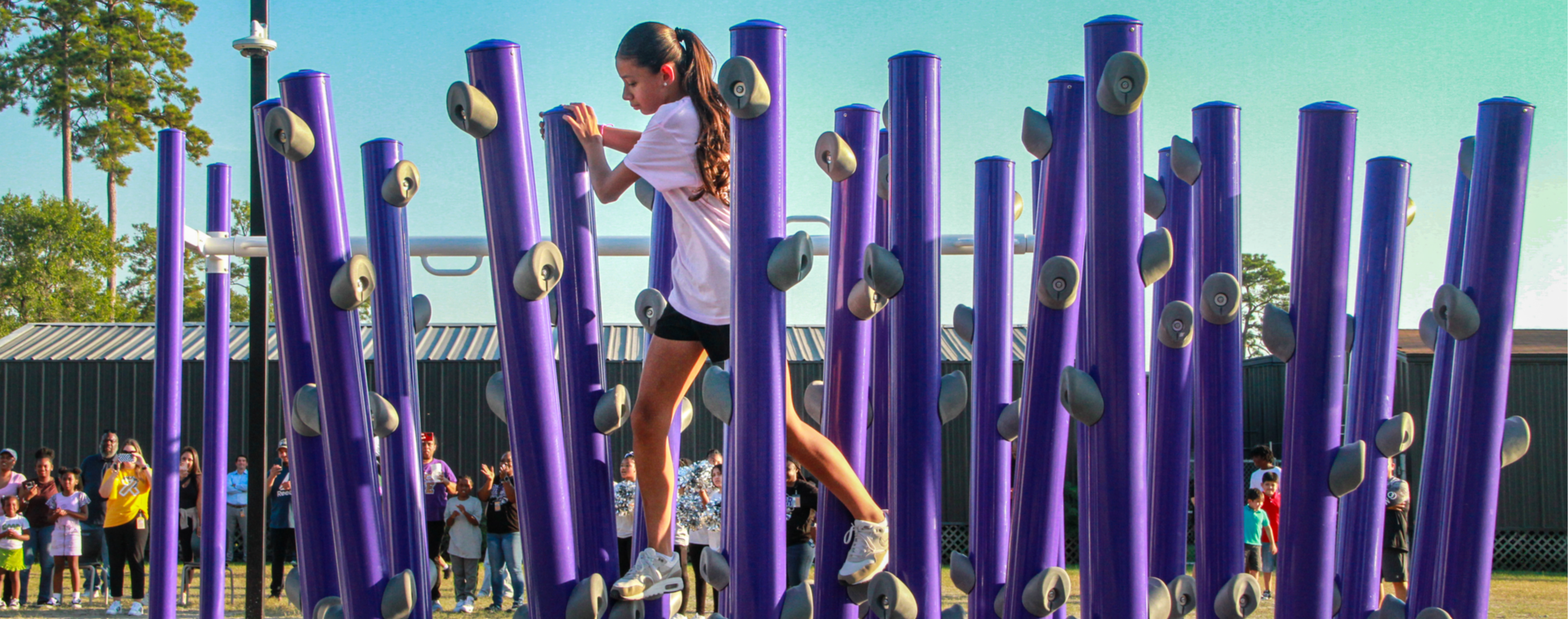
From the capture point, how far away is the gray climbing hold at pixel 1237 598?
2.66 metres

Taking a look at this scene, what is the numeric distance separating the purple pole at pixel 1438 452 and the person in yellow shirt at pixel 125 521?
1176 centimetres

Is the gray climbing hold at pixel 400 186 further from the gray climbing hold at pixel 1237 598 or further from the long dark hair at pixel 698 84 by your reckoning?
the gray climbing hold at pixel 1237 598

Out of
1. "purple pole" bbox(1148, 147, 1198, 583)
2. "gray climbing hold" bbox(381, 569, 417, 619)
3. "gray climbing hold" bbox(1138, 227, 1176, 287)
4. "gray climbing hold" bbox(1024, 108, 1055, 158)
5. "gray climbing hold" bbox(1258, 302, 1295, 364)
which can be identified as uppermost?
"gray climbing hold" bbox(1024, 108, 1055, 158)

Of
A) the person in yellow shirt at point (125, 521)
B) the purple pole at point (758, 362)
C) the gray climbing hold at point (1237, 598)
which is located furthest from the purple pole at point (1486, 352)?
the person in yellow shirt at point (125, 521)

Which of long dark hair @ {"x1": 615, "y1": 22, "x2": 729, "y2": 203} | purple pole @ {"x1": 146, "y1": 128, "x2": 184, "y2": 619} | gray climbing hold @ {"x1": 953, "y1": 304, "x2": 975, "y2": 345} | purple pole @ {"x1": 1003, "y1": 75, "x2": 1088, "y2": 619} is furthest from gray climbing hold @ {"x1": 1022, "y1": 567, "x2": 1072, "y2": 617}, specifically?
purple pole @ {"x1": 146, "y1": 128, "x2": 184, "y2": 619}

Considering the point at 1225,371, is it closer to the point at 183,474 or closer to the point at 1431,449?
the point at 1431,449

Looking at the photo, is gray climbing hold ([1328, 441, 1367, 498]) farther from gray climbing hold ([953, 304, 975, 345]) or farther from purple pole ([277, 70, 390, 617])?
purple pole ([277, 70, 390, 617])

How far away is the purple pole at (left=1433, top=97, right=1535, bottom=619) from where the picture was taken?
2.58m

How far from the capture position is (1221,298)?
8.50ft

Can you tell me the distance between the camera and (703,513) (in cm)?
1023

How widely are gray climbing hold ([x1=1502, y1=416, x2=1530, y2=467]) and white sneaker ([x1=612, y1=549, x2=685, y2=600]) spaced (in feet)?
5.95

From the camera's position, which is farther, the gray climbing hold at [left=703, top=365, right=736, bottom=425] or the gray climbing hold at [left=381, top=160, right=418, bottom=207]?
the gray climbing hold at [left=381, top=160, right=418, bottom=207]

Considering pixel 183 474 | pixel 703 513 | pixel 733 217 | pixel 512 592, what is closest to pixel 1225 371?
pixel 733 217

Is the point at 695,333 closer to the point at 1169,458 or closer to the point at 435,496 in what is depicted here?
the point at 1169,458
